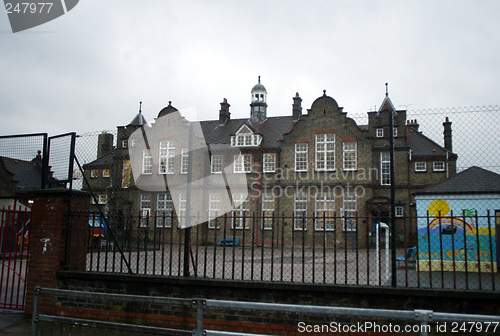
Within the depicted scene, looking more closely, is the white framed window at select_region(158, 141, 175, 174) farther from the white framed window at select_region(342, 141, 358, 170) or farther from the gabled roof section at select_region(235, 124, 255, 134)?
the white framed window at select_region(342, 141, 358, 170)

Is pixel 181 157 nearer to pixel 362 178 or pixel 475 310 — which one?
pixel 362 178

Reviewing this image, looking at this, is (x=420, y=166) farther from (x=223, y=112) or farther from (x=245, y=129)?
(x=223, y=112)

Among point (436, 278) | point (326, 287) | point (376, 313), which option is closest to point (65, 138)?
point (326, 287)

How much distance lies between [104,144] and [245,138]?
71.6 ft

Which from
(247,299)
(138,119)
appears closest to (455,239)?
(247,299)

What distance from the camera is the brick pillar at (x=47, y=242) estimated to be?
6785 mm

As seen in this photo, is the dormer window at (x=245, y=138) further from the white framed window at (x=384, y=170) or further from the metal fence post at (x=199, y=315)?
the metal fence post at (x=199, y=315)

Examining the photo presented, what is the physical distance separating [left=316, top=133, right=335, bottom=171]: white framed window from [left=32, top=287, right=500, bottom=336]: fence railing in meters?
21.0

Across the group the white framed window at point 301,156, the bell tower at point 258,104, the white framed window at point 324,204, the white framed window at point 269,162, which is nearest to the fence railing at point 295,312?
the white framed window at point 324,204

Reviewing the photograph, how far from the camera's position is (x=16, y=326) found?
624cm

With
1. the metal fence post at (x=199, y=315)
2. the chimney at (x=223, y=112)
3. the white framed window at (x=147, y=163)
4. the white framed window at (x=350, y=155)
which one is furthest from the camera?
the chimney at (x=223, y=112)

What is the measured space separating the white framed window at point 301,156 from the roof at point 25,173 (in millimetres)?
19738

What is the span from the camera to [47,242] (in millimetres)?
6859

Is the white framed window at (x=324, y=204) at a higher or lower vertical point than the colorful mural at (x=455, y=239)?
higher
